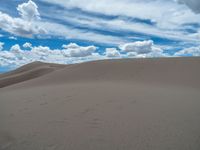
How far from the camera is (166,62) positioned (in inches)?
683

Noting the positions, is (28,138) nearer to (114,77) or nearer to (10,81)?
(114,77)

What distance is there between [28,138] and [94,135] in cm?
126

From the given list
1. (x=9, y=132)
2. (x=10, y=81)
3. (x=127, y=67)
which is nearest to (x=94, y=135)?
(x=9, y=132)

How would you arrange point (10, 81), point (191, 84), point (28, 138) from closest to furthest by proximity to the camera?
point (28, 138) → point (191, 84) → point (10, 81)

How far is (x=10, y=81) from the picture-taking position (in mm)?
27250

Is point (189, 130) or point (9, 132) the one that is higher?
point (9, 132)

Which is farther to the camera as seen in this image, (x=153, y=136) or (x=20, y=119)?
(x=20, y=119)

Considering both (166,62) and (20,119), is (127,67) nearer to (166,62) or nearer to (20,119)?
(166,62)

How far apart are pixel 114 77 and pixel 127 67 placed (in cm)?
296

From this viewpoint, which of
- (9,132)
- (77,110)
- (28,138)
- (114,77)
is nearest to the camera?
(28,138)

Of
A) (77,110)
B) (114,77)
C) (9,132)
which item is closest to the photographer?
(9,132)

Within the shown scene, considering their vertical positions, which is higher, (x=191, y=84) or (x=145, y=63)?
(x=145, y=63)

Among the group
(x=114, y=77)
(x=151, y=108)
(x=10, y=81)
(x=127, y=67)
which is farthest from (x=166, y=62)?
(x=10, y=81)

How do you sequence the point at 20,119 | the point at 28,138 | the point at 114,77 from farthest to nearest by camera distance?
the point at 114,77 < the point at 20,119 < the point at 28,138
